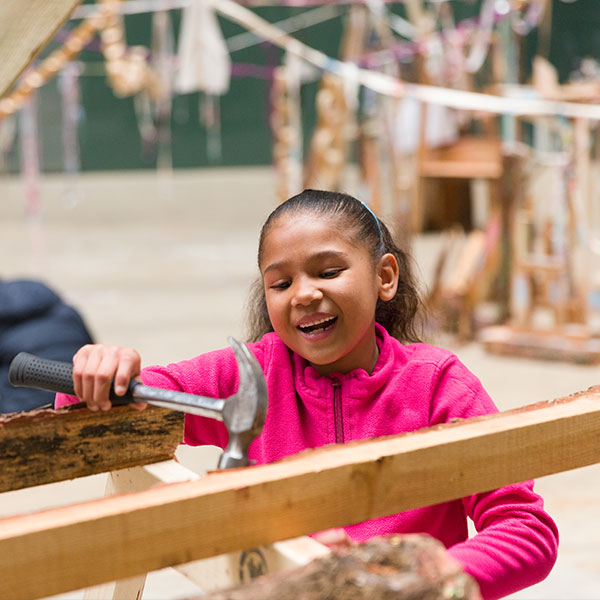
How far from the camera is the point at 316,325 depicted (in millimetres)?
1527

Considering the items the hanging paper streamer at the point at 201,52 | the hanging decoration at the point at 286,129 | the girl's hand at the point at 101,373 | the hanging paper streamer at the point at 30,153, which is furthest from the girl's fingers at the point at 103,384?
the hanging paper streamer at the point at 30,153

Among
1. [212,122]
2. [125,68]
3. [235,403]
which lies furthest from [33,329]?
[212,122]

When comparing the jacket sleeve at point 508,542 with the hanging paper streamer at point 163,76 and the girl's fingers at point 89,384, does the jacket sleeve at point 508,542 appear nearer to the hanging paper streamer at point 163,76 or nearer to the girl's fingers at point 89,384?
the girl's fingers at point 89,384

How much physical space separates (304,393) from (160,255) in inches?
309

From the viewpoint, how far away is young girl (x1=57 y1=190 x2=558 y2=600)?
150 centimetres

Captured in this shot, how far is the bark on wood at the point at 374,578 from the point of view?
30.5 inches

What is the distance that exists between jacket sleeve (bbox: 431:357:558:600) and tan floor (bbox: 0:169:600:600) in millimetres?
1343

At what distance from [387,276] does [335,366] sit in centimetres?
18

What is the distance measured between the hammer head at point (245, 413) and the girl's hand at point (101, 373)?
0.16m

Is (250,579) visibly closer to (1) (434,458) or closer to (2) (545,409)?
(1) (434,458)

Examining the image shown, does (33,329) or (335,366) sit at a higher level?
(335,366)

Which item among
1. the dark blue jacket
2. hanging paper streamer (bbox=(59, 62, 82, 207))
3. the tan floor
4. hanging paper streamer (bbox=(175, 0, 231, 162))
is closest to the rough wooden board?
the tan floor

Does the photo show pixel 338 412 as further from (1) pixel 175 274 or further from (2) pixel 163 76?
(2) pixel 163 76

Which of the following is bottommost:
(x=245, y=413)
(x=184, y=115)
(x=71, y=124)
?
(x=245, y=413)
